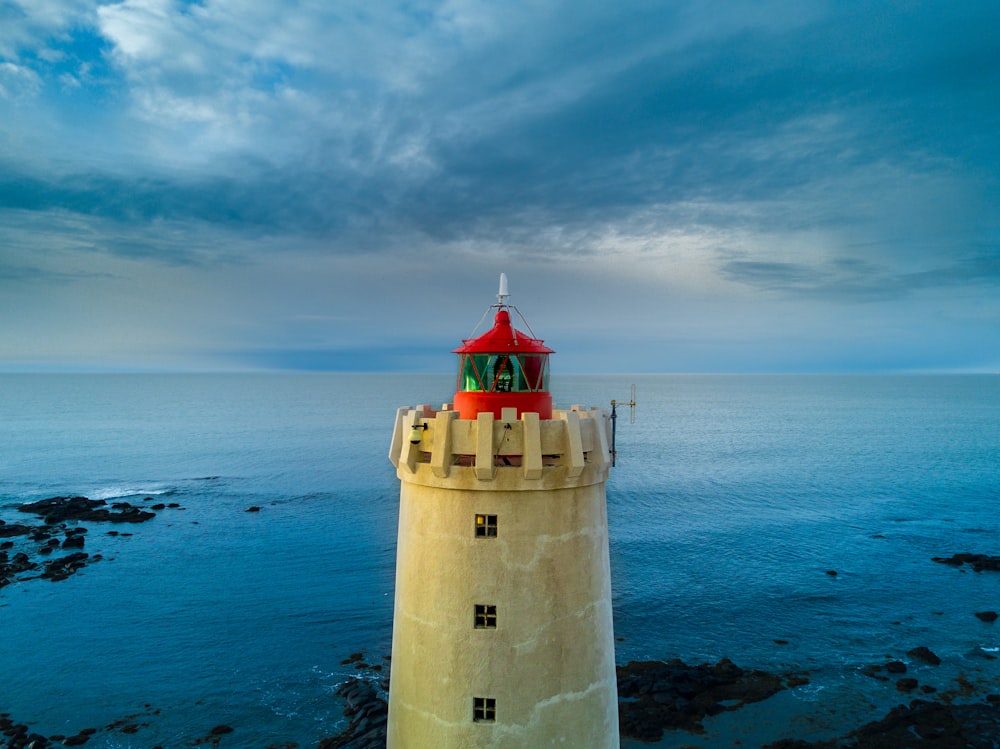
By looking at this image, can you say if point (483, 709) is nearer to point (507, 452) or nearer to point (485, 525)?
point (485, 525)

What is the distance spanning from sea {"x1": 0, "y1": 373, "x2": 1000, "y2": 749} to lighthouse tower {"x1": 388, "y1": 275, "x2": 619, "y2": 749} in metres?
19.9

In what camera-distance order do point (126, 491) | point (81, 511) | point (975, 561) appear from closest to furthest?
point (975, 561) → point (81, 511) → point (126, 491)

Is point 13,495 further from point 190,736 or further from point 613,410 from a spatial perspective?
point 613,410

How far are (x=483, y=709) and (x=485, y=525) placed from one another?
279cm

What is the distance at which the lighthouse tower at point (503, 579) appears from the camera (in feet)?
32.9

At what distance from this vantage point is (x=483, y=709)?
33.3 ft

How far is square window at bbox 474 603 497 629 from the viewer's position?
10.1 metres

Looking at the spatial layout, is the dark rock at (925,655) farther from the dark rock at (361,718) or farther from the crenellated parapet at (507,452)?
the crenellated parapet at (507,452)

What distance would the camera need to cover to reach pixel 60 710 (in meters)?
28.3

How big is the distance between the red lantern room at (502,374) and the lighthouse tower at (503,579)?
0.05 m

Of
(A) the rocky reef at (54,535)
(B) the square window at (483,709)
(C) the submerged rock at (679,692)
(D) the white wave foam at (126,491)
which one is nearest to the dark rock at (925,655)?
(C) the submerged rock at (679,692)

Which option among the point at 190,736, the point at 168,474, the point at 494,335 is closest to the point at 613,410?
the point at 494,335

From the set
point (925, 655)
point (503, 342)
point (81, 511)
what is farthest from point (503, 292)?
point (81, 511)

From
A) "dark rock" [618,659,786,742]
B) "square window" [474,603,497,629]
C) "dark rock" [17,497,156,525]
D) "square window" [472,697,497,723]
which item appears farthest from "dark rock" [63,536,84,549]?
"square window" [474,603,497,629]
